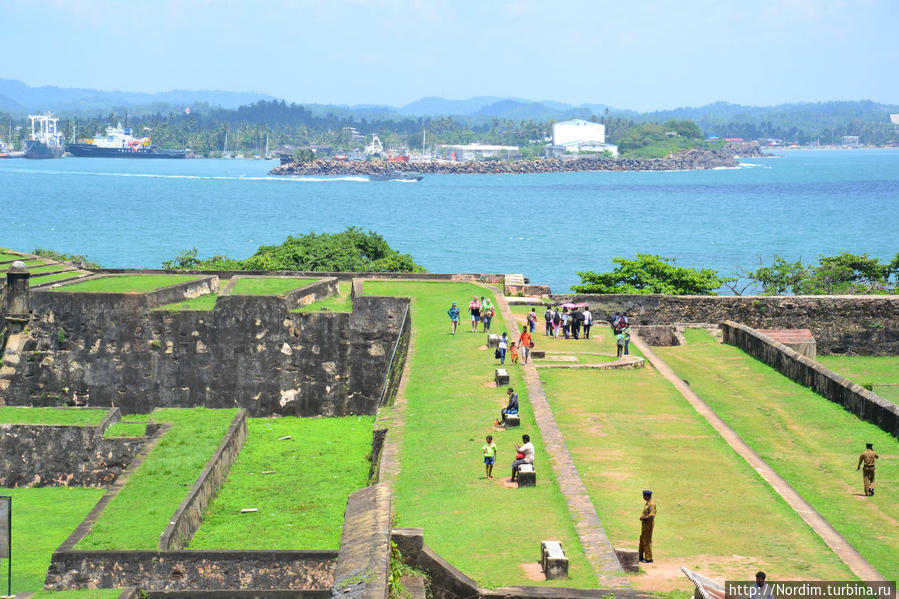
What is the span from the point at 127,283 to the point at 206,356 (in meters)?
4.23

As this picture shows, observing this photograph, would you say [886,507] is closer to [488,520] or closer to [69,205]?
[488,520]

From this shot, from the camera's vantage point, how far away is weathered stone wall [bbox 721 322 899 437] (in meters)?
25.1

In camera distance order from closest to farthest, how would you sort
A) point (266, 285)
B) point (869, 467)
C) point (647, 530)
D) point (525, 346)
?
1. point (647, 530)
2. point (869, 467)
3. point (525, 346)
4. point (266, 285)

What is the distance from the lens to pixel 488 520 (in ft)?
57.3

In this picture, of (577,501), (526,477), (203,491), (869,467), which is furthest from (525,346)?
(577,501)

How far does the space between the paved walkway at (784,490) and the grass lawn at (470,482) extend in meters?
3.65

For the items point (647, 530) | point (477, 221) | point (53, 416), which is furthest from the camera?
→ point (477, 221)

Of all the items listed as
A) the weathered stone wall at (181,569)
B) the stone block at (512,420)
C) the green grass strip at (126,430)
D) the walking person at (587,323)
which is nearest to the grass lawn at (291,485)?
the weathered stone wall at (181,569)

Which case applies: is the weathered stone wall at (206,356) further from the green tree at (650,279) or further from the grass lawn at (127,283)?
the green tree at (650,279)

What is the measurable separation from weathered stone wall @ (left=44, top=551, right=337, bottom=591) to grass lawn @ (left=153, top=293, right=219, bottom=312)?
538 inches

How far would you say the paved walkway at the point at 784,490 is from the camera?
1639 cm

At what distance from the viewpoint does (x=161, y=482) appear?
22.8 metres

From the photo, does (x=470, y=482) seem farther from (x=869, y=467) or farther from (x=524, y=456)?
(x=869, y=467)

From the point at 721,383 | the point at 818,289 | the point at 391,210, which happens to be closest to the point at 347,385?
the point at 721,383
